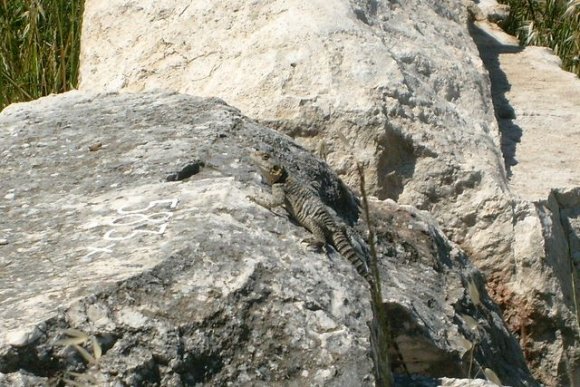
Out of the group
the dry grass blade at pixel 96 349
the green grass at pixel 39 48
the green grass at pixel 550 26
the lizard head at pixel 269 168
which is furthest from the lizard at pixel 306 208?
the green grass at pixel 550 26

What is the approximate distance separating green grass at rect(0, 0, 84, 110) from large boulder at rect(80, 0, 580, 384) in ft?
2.99

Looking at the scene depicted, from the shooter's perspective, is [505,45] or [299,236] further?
[505,45]

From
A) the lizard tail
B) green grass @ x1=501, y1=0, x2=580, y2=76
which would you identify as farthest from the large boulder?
green grass @ x1=501, y1=0, x2=580, y2=76

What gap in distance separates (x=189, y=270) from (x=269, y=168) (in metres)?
0.74

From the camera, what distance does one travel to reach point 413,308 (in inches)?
146

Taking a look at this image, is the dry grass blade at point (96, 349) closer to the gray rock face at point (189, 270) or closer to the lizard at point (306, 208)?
the gray rock face at point (189, 270)

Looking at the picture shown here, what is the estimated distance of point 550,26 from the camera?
9133mm

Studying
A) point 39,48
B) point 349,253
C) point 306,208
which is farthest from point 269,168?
point 39,48

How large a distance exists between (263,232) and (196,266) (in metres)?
0.32

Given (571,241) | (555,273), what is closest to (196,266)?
(555,273)

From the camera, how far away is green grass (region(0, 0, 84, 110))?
6.61 m

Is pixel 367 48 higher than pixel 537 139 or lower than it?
higher

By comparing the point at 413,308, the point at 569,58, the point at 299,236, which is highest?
the point at 299,236

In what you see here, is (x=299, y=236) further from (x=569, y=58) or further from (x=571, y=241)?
(x=569, y=58)
